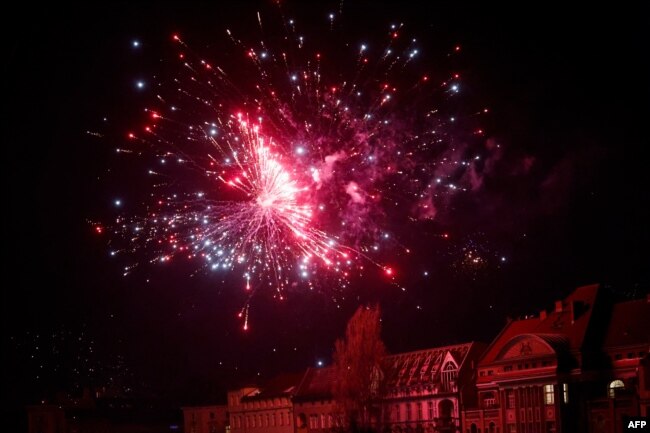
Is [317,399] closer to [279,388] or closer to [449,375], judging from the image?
[279,388]

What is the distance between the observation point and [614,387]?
4578cm

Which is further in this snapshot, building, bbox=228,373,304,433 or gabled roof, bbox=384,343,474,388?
building, bbox=228,373,304,433

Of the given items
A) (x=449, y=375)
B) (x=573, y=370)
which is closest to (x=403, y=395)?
(x=449, y=375)

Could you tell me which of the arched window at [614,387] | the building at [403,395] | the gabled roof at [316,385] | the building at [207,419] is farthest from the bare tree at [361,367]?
the building at [207,419]

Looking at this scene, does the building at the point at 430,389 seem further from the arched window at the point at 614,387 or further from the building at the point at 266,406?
the building at the point at 266,406

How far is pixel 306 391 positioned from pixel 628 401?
31072mm

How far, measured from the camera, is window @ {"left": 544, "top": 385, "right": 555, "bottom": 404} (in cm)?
4741

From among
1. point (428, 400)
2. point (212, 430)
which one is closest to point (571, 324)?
point (428, 400)

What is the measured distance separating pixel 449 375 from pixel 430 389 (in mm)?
2000

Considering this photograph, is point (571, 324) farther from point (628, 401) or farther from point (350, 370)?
point (350, 370)

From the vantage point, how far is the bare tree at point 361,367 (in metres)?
53.8

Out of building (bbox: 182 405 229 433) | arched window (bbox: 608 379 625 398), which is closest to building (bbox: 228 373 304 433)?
building (bbox: 182 405 229 433)

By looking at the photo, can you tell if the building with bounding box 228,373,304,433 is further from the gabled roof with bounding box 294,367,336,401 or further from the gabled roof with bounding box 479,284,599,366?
the gabled roof with bounding box 479,284,599,366

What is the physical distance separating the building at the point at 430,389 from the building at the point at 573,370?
222 centimetres
